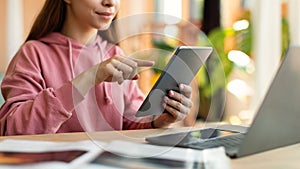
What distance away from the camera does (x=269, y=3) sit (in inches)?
99.3

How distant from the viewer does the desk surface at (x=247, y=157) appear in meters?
0.79

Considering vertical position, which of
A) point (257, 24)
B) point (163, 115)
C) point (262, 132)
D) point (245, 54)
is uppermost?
point (262, 132)

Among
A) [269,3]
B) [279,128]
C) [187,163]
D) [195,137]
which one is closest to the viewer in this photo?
[187,163]

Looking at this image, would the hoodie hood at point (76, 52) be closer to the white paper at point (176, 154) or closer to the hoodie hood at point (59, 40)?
the hoodie hood at point (59, 40)

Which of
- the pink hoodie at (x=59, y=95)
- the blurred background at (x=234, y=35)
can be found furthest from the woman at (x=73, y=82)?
the blurred background at (x=234, y=35)

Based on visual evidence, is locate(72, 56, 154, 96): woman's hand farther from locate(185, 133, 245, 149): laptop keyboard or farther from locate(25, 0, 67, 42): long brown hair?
locate(25, 0, 67, 42): long brown hair

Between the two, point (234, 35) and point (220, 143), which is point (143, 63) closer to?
point (220, 143)

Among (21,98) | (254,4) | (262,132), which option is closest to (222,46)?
(254,4)

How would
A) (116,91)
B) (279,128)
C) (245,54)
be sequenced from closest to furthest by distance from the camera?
(279,128), (116,91), (245,54)

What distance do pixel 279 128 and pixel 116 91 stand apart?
0.57m

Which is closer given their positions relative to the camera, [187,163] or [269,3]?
[187,163]

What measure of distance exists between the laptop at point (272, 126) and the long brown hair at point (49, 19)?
1.83ft

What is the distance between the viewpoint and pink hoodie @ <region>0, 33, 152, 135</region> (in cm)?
107

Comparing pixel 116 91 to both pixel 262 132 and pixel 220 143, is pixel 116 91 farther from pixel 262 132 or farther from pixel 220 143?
pixel 262 132
